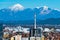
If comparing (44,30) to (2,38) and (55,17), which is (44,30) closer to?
(55,17)

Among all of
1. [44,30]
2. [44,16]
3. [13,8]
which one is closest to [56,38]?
[44,30]

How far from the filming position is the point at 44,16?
3.55m

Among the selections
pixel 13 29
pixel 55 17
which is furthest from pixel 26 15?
pixel 55 17

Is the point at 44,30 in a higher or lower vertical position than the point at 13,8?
lower

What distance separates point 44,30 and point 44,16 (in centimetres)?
33

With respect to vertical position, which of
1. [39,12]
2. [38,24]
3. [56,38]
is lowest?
[56,38]

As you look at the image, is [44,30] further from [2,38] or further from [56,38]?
[2,38]

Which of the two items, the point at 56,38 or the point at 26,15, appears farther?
the point at 26,15

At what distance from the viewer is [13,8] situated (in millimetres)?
3689

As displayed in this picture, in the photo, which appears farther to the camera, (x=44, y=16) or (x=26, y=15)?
(x=26, y=15)

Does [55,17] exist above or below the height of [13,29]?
above

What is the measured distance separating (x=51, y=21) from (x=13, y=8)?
92 centimetres

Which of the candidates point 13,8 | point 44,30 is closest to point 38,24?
point 44,30

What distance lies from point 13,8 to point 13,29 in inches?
19.1
